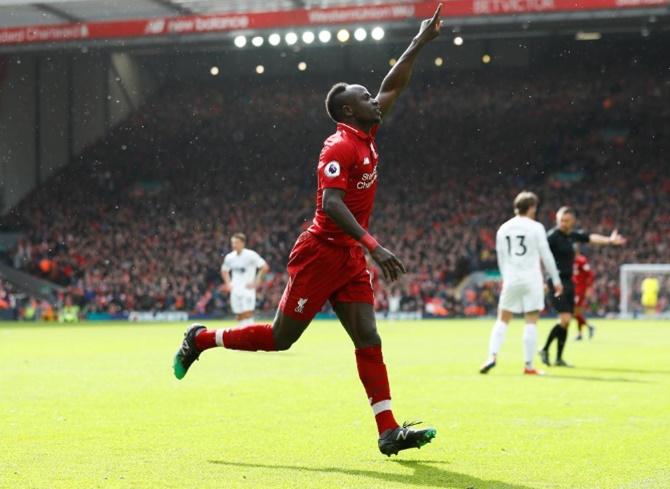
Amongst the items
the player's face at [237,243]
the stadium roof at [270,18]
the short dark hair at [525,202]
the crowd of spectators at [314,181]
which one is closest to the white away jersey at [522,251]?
the short dark hair at [525,202]

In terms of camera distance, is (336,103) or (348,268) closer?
(348,268)

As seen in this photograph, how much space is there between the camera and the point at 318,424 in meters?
8.56

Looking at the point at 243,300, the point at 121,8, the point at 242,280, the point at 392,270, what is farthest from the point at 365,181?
the point at 121,8

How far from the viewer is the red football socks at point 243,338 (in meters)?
7.24

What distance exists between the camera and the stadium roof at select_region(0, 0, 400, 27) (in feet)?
110

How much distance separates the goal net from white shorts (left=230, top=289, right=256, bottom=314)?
18038mm

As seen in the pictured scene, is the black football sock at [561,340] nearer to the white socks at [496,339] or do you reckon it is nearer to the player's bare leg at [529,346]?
the player's bare leg at [529,346]

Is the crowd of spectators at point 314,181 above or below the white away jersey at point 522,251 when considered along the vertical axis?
above

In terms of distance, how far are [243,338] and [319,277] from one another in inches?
29.4

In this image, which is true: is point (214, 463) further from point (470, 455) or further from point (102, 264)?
point (102, 264)

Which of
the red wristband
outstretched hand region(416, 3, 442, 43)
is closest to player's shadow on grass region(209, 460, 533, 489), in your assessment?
the red wristband

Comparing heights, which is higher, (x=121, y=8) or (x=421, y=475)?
(x=121, y=8)

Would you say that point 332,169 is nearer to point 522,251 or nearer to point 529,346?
point 529,346

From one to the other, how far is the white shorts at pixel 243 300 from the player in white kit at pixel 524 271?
805 cm
